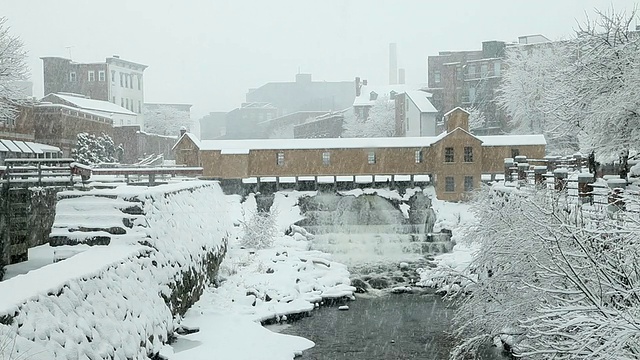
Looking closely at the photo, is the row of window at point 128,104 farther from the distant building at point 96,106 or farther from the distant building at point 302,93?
the distant building at point 302,93

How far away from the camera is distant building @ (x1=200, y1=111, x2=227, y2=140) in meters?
101

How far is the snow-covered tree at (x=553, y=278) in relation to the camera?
23.2 ft

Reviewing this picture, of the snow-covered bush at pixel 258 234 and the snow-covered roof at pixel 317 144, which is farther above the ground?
the snow-covered roof at pixel 317 144

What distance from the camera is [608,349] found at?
245 inches

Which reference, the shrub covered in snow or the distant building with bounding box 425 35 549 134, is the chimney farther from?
the shrub covered in snow

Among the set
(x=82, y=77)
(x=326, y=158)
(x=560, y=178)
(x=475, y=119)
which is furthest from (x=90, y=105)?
(x=560, y=178)

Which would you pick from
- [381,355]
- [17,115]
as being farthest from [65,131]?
[381,355]

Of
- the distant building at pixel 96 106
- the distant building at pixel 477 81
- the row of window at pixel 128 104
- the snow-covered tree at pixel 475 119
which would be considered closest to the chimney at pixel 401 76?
the distant building at pixel 477 81

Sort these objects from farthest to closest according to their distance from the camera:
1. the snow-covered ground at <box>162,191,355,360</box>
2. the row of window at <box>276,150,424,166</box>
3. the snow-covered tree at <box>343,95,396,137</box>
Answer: the snow-covered tree at <box>343,95,396,137</box> < the row of window at <box>276,150,424,166</box> < the snow-covered ground at <box>162,191,355,360</box>

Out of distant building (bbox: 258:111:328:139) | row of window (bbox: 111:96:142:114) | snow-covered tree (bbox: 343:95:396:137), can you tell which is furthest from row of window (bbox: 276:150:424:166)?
distant building (bbox: 258:111:328:139)

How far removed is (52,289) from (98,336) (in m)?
1.13

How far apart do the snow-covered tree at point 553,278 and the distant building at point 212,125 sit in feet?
286

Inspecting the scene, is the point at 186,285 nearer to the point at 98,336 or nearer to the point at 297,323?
the point at 297,323

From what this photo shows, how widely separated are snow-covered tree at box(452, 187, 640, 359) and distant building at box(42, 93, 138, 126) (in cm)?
4316
